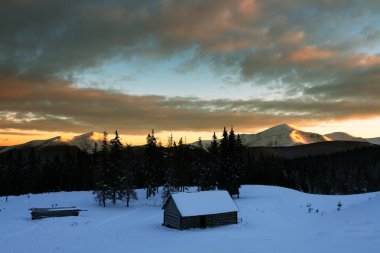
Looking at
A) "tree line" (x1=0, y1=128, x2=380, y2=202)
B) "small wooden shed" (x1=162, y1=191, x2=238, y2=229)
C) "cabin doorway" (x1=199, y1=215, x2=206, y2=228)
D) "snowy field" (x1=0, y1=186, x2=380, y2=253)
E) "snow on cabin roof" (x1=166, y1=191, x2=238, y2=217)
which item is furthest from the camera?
"tree line" (x1=0, y1=128, x2=380, y2=202)

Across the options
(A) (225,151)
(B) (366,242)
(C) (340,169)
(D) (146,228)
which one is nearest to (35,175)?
(A) (225,151)

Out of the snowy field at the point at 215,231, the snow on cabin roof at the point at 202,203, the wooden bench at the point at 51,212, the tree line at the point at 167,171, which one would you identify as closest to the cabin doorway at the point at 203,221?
the snow on cabin roof at the point at 202,203

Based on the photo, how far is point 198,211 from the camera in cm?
3941

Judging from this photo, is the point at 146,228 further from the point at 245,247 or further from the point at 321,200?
the point at 321,200

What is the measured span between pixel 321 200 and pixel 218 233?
3125 centimetres

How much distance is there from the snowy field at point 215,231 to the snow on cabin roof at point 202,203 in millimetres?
2281

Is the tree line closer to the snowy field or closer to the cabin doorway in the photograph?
the snowy field

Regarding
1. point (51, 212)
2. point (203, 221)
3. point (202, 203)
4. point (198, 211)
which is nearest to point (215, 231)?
point (203, 221)

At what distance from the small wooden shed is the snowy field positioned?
4.79 feet

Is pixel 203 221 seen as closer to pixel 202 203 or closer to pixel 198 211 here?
pixel 198 211

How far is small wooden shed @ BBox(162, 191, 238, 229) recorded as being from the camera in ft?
127

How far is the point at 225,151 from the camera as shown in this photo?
67.5 meters

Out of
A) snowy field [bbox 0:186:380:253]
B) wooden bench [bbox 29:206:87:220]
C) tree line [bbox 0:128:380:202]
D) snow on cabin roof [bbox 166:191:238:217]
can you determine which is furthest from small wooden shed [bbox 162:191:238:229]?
tree line [bbox 0:128:380:202]

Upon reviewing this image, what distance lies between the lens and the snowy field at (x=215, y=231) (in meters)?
24.1
